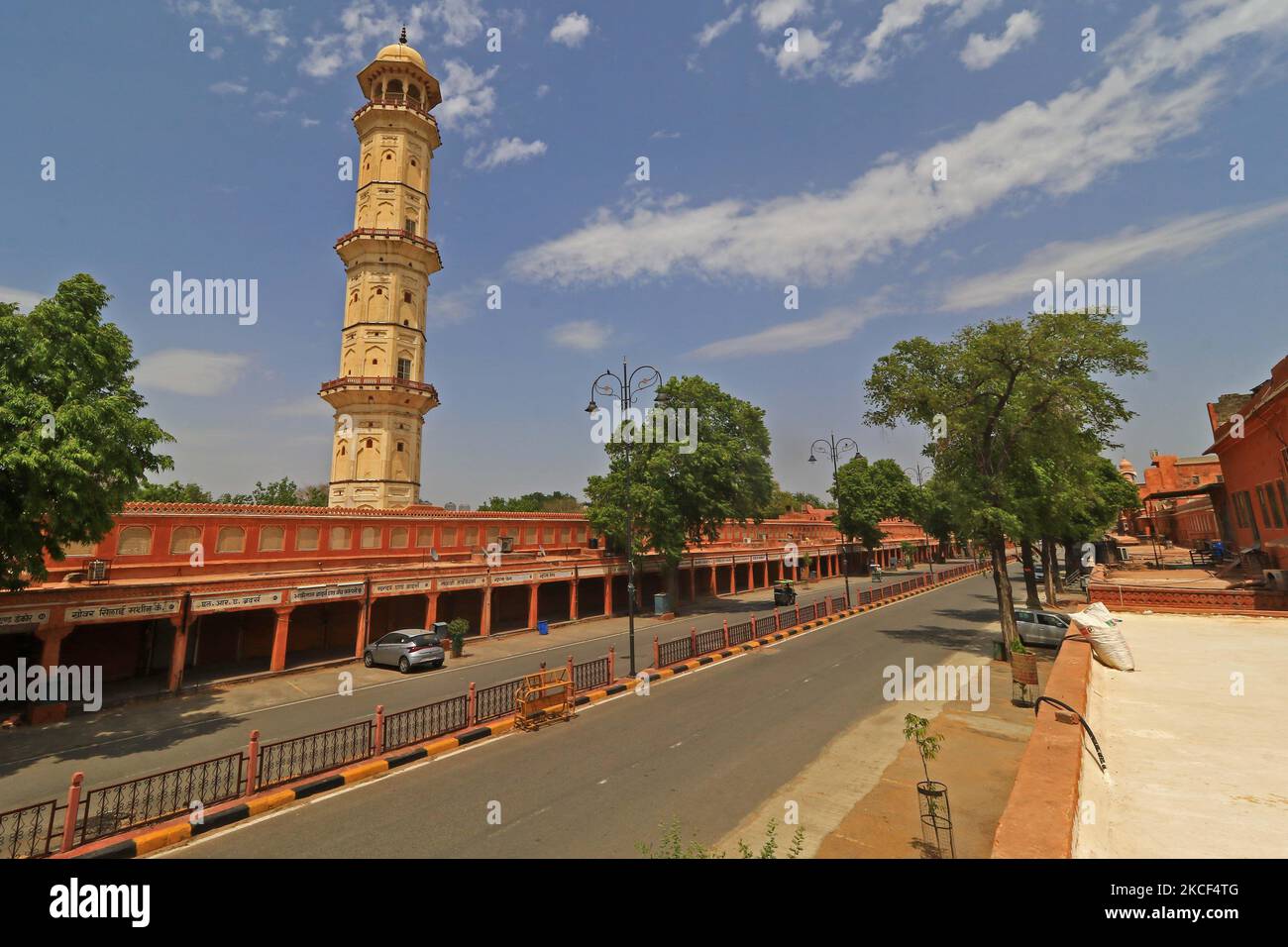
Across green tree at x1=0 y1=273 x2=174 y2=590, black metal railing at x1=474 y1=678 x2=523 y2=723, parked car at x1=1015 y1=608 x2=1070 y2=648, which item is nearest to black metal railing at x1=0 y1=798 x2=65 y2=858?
green tree at x1=0 y1=273 x2=174 y2=590

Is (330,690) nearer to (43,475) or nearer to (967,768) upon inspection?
(43,475)

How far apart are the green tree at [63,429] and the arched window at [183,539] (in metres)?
11.1

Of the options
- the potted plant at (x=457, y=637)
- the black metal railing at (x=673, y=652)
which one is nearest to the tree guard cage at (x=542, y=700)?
the black metal railing at (x=673, y=652)

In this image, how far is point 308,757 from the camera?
38.0 ft

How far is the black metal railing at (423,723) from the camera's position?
12.2 m

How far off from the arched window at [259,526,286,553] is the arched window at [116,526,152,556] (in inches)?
157

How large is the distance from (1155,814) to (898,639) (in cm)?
1878

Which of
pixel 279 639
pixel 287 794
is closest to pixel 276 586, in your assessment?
pixel 279 639

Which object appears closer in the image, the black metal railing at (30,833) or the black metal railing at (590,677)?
the black metal railing at (30,833)

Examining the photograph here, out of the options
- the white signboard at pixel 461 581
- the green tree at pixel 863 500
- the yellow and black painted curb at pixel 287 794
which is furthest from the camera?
the green tree at pixel 863 500

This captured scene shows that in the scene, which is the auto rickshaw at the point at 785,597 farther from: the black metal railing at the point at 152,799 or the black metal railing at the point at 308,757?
the black metal railing at the point at 152,799

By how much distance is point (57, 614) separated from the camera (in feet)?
48.4

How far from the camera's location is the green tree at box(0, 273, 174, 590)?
11445 mm
